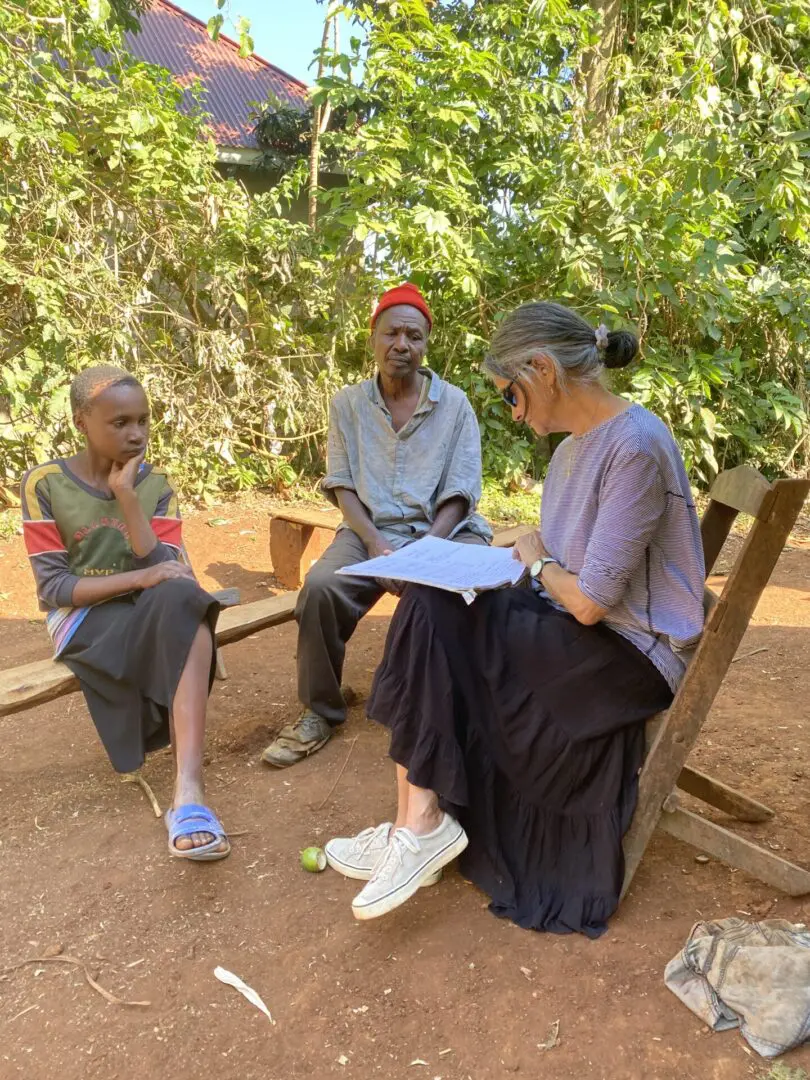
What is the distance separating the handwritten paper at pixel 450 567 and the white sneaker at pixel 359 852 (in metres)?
0.75

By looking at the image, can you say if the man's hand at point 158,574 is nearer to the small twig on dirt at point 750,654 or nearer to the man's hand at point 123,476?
the man's hand at point 123,476

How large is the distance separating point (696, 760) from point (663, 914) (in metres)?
0.90

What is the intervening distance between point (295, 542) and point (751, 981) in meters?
3.78

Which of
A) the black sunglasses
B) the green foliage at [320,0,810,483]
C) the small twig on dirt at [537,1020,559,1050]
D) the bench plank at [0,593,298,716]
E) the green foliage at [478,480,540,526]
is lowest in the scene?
the bench plank at [0,593,298,716]

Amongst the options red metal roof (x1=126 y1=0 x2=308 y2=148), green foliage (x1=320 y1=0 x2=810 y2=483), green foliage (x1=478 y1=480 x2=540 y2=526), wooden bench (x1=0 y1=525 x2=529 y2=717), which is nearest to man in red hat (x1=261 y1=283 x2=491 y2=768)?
→ wooden bench (x1=0 y1=525 x2=529 y2=717)

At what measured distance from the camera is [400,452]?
11.7 ft

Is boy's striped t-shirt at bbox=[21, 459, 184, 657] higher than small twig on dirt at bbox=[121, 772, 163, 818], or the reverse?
boy's striped t-shirt at bbox=[21, 459, 184, 657]

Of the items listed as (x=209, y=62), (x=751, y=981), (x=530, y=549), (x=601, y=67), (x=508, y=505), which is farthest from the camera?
(x=209, y=62)

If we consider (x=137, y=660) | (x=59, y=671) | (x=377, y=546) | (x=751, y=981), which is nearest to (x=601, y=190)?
(x=377, y=546)

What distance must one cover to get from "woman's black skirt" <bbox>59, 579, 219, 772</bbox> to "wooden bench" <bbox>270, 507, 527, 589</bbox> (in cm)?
224

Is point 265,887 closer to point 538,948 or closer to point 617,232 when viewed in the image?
point 538,948

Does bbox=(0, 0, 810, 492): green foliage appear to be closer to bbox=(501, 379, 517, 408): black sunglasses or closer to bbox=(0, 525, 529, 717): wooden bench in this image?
bbox=(0, 525, 529, 717): wooden bench

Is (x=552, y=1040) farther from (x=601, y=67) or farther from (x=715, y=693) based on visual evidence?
(x=601, y=67)

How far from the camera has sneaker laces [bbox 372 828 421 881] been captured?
2.04 metres
